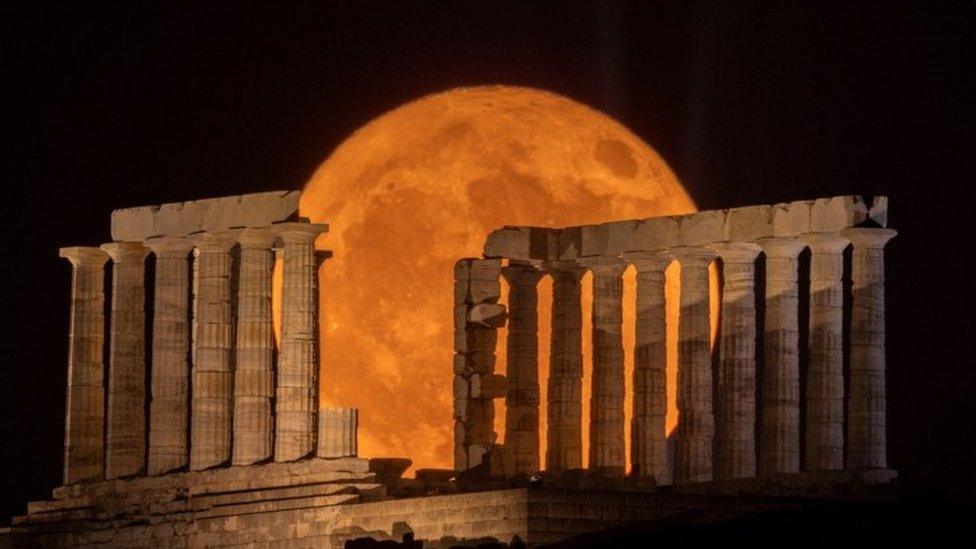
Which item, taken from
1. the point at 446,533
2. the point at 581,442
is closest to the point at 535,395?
the point at 581,442

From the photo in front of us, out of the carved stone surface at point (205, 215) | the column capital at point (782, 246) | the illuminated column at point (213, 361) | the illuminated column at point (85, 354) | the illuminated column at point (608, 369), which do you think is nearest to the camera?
the column capital at point (782, 246)

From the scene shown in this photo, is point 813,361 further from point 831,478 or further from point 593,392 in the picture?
point 593,392

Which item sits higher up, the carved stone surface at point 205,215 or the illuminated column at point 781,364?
the carved stone surface at point 205,215

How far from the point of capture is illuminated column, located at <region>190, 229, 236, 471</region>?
347 feet

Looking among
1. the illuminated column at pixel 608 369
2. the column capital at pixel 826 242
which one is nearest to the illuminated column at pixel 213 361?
the illuminated column at pixel 608 369

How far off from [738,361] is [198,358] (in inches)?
632

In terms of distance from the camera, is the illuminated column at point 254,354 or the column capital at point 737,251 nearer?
the column capital at point 737,251

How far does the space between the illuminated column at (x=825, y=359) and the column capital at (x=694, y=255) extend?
487 cm

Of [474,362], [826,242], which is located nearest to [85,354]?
[474,362]

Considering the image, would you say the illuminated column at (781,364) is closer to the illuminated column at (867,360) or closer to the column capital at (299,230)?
the illuminated column at (867,360)

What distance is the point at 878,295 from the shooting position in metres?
100

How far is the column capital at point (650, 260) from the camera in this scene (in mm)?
108000

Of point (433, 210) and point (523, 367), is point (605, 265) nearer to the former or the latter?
point (523, 367)

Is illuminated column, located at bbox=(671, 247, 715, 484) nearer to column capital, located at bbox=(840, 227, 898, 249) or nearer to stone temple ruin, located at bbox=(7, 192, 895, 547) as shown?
stone temple ruin, located at bbox=(7, 192, 895, 547)
